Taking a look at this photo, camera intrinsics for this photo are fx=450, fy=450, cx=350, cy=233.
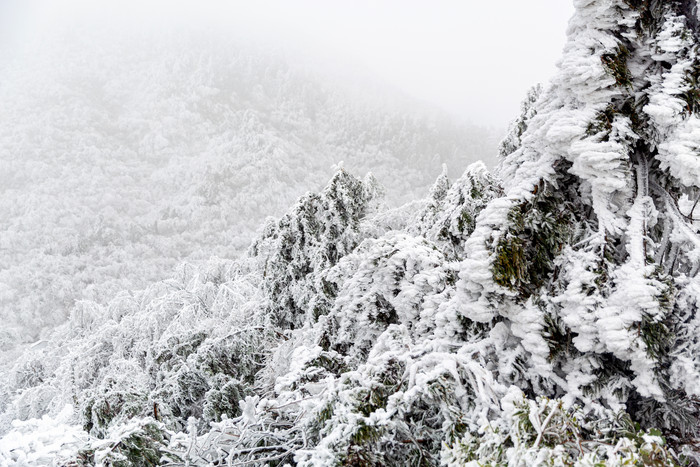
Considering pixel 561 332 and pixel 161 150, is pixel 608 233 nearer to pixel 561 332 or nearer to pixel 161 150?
pixel 561 332

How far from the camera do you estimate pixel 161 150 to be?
437 ft

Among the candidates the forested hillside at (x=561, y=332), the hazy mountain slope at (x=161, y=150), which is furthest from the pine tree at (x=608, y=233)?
the hazy mountain slope at (x=161, y=150)

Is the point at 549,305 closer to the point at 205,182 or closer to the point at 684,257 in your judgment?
the point at 684,257

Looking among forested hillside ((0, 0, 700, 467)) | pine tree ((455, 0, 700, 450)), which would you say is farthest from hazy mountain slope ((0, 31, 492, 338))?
pine tree ((455, 0, 700, 450))

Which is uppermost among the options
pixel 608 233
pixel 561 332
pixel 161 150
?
pixel 608 233

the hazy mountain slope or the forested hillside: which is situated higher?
the forested hillside

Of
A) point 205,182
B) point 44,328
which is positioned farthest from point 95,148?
point 44,328

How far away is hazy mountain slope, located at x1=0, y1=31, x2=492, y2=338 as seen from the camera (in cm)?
7175

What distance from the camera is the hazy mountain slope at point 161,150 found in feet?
235

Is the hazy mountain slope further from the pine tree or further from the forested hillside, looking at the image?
the pine tree

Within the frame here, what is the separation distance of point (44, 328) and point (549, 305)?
56427 millimetres

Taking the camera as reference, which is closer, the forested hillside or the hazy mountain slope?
the forested hillside

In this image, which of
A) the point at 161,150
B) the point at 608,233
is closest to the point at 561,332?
the point at 608,233

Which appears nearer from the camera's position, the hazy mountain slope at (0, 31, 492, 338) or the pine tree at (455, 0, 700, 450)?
the pine tree at (455, 0, 700, 450)
